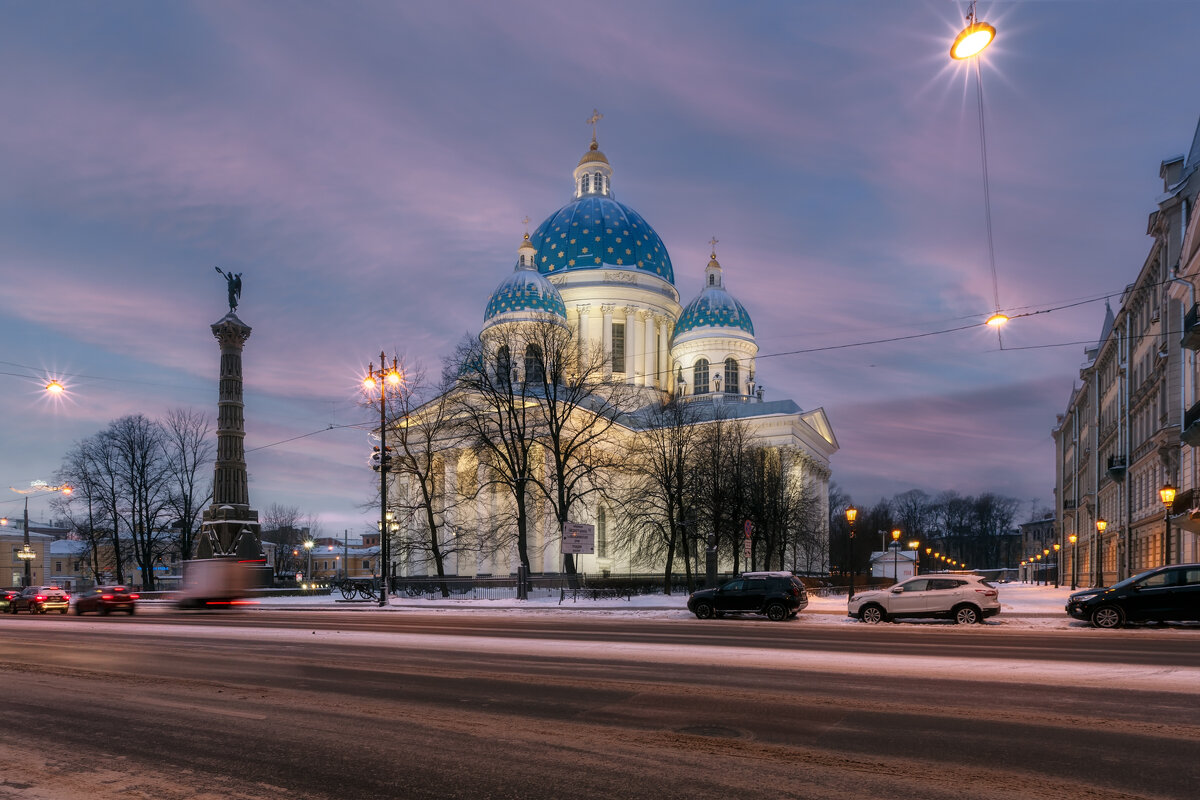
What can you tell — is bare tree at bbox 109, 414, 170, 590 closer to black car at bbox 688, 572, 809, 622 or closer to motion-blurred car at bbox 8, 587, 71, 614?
motion-blurred car at bbox 8, 587, 71, 614

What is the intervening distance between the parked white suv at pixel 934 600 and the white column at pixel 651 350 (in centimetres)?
5488

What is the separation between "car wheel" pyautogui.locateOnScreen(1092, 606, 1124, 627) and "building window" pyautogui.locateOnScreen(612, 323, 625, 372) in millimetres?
56637

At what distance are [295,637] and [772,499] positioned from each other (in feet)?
116

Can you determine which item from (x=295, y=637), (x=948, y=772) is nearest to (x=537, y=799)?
(x=948, y=772)

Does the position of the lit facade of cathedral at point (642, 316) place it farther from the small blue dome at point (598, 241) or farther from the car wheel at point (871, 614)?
the car wheel at point (871, 614)

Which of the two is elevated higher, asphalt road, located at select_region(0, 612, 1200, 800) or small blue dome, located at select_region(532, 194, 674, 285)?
small blue dome, located at select_region(532, 194, 674, 285)

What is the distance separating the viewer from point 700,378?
261ft

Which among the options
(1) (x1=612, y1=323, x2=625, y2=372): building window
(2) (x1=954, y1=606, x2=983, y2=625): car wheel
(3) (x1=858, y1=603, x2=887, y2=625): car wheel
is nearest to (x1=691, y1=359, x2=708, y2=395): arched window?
(1) (x1=612, y1=323, x2=625, y2=372): building window

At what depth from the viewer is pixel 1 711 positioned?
9.00 m

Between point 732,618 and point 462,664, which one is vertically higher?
point 462,664

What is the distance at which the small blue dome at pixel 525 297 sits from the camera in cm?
7106

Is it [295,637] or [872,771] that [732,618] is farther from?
[872,771]

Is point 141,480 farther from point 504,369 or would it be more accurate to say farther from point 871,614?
point 871,614

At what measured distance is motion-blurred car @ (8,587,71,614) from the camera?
36.2m
